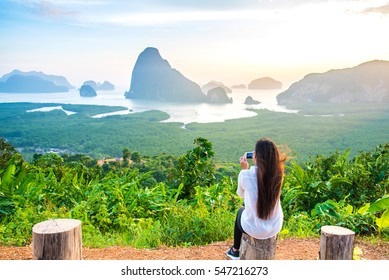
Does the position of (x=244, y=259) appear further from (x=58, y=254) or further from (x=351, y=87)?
(x=351, y=87)

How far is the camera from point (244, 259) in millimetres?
2092

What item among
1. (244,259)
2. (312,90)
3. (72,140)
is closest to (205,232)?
(244,259)

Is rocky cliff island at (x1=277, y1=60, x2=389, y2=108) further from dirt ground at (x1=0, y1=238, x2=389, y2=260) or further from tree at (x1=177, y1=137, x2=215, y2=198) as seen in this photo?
dirt ground at (x1=0, y1=238, x2=389, y2=260)

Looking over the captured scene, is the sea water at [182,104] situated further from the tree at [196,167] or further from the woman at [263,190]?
the woman at [263,190]

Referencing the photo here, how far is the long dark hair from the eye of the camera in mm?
1890

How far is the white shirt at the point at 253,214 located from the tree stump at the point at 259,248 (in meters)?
0.04

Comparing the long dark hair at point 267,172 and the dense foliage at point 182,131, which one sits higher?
the long dark hair at point 267,172

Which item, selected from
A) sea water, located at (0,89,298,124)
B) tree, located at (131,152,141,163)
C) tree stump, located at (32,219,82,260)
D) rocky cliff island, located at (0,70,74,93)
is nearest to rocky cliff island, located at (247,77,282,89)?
sea water, located at (0,89,298,124)

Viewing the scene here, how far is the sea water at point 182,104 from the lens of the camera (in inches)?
327

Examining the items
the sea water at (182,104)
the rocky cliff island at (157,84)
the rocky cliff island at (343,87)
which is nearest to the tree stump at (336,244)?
the sea water at (182,104)

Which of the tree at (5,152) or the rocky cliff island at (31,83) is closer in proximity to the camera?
the tree at (5,152)

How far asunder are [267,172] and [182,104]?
9187mm

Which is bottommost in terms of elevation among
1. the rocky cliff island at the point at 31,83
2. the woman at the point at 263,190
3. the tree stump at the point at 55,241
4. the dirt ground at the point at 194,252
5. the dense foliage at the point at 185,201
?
the dirt ground at the point at 194,252

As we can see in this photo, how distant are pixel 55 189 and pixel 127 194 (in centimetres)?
62
